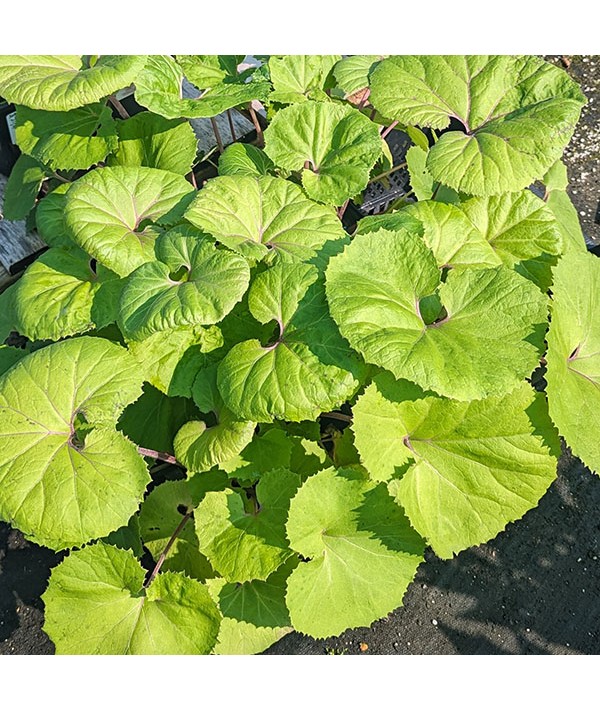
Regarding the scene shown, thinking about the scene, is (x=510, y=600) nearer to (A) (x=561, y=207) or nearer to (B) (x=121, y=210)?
(A) (x=561, y=207)

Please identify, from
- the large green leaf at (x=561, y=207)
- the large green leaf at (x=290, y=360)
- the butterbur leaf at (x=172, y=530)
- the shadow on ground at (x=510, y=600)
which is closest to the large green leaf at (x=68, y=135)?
the large green leaf at (x=290, y=360)

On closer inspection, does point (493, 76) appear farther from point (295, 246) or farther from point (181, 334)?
point (181, 334)

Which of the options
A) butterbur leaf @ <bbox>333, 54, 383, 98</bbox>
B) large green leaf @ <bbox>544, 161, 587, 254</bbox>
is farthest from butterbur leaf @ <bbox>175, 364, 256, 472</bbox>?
large green leaf @ <bbox>544, 161, 587, 254</bbox>

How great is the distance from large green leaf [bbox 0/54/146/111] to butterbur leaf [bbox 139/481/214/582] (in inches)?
48.0

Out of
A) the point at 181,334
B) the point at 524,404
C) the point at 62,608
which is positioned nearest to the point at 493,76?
the point at 524,404

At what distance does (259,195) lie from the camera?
203 centimetres

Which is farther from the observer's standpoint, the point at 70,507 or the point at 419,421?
the point at 419,421

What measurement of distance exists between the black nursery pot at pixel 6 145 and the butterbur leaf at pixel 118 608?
188cm

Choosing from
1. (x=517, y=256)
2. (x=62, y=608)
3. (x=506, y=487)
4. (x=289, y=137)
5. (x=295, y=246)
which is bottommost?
(x=62, y=608)

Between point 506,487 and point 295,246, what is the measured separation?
882mm

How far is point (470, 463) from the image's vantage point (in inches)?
73.5

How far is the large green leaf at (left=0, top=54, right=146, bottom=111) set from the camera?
1949mm

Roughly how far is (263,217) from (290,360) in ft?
1.68

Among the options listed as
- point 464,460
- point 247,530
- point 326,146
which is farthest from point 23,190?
point 464,460
